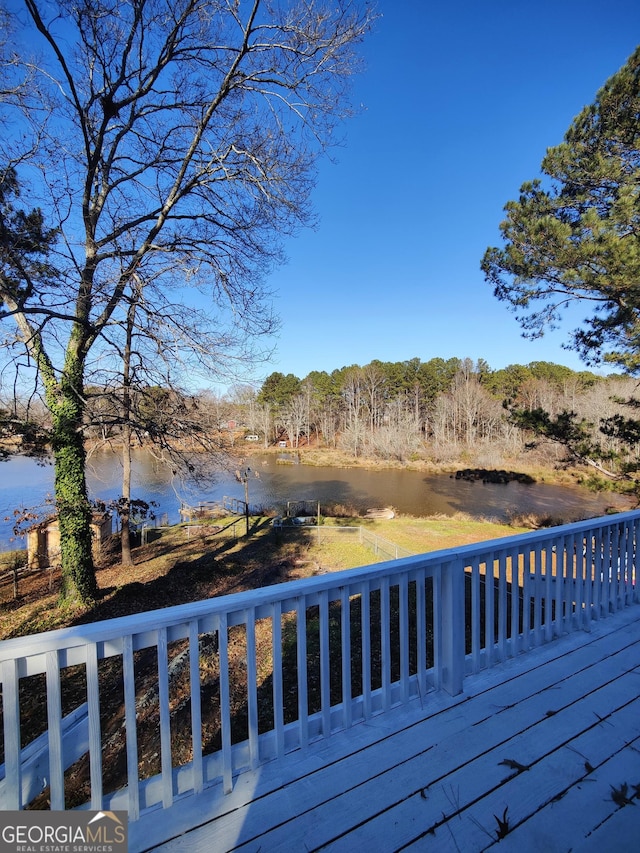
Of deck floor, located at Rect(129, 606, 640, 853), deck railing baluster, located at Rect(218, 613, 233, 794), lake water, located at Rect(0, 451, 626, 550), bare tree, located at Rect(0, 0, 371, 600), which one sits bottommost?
lake water, located at Rect(0, 451, 626, 550)

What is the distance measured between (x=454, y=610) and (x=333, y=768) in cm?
84

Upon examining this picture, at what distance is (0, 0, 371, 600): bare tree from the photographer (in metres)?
5.03

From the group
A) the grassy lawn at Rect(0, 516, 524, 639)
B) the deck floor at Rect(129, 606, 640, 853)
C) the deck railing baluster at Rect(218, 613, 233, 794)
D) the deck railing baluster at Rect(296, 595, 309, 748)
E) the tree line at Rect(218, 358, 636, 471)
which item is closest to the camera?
the deck floor at Rect(129, 606, 640, 853)

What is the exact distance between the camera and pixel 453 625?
6.11 ft

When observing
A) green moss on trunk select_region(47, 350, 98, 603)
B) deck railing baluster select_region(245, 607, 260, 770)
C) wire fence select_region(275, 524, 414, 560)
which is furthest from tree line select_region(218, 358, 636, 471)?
deck railing baluster select_region(245, 607, 260, 770)

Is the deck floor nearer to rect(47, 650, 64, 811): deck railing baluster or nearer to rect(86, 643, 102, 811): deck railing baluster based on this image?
rect(86, 643, 102, 811): deck railing baluster

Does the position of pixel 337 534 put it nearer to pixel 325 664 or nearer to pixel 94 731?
pixel 325 664

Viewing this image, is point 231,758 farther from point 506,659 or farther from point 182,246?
point 182,246

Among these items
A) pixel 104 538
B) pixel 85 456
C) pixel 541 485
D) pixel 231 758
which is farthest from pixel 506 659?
pixel 541 485

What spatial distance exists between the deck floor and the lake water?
9.72m

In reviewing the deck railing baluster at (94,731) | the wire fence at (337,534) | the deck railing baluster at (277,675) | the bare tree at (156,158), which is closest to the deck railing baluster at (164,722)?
the deck railing baluster at (94,731)

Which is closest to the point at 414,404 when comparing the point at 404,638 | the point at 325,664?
the point at 404,638

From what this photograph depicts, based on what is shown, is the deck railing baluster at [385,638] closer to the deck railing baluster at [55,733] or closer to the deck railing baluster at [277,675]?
the deck railing baluster at [277,675]

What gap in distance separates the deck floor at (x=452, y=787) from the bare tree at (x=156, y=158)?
17.2 ft
